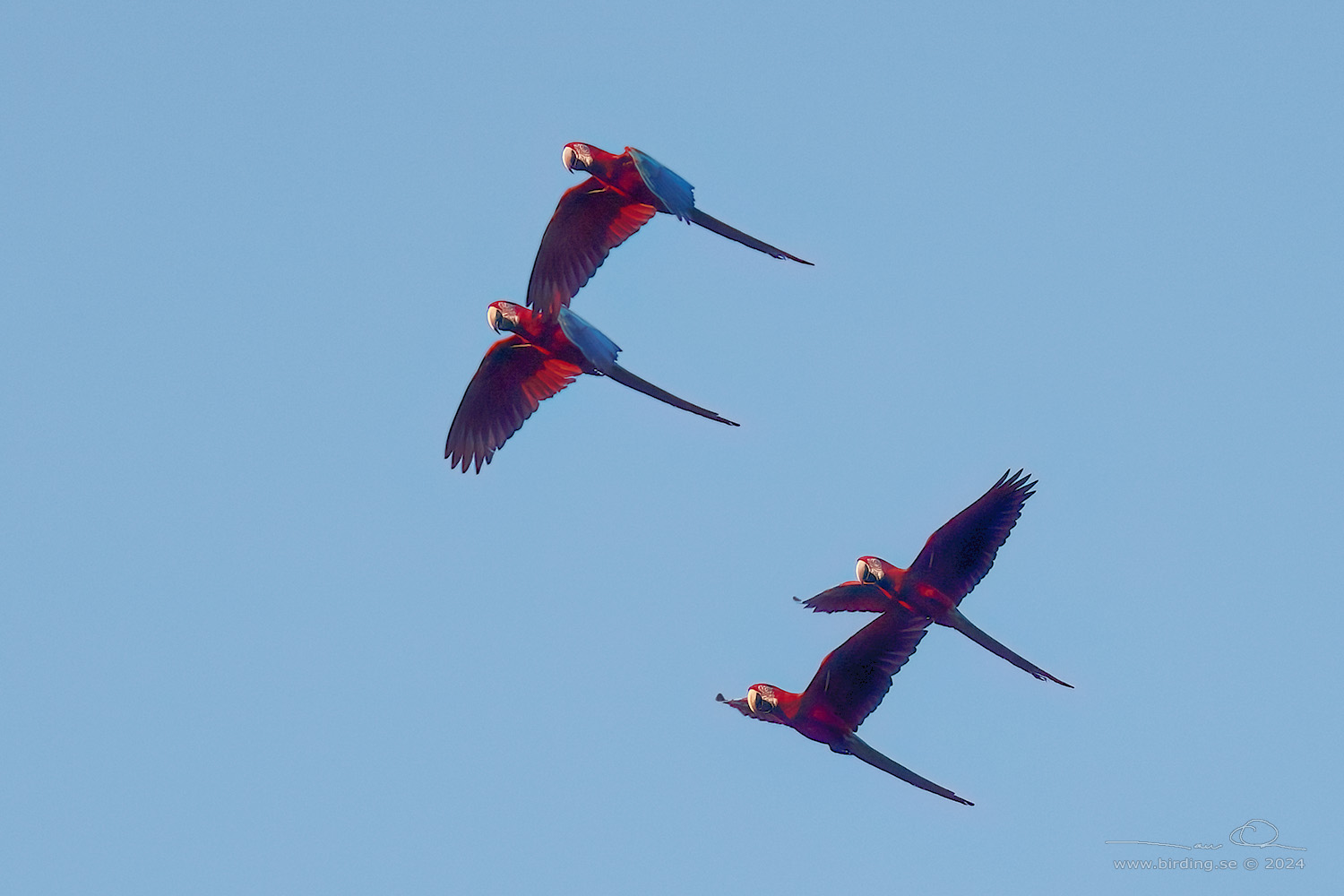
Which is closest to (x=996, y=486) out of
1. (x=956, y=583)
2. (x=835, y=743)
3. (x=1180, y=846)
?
(x=956, y=583)

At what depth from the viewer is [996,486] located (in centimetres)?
1530

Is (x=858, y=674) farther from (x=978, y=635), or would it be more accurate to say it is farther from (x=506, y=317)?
(x=506, y=317)

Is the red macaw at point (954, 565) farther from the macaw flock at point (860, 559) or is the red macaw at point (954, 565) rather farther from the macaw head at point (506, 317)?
the macaw head at point (506, 317)

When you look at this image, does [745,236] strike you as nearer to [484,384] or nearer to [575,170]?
[575,170]

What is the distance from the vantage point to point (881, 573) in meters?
15.3

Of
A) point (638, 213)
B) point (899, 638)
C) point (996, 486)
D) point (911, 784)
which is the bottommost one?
point (911, 784)

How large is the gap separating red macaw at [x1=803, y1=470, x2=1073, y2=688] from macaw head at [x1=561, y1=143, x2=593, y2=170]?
428 cm

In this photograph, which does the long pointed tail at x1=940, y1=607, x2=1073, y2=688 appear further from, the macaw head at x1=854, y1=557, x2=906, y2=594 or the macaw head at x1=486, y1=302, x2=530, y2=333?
the macaw head at x1=486, y1=302, x2=530, y2=333

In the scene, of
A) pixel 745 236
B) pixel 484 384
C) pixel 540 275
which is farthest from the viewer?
pixel 484 384

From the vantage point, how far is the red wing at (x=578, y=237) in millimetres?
15336

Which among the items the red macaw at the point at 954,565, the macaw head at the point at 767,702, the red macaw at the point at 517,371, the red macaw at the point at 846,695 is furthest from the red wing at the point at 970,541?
the red macaw at the point at 517,371

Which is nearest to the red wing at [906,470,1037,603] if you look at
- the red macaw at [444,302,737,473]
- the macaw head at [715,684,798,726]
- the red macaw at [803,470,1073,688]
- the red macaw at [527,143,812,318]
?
the red macaw at [803,470,1073,688]

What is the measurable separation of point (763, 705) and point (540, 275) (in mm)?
4263

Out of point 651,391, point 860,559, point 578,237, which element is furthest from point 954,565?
point 578,237
